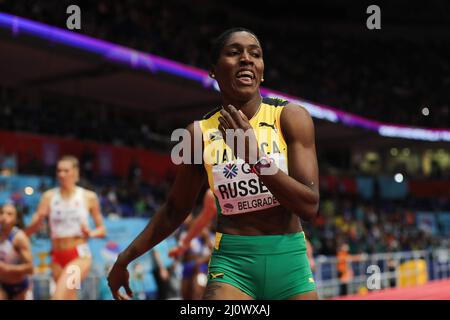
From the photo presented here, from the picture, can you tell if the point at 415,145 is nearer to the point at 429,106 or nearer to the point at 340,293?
the point at 429,106

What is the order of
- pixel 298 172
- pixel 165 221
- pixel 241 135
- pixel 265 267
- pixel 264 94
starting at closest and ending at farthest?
pixel 241 135 < pixel 298 172 < pixel 265 267 < pixel 165 221 < pixel 264 94

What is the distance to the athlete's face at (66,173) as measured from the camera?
22.4 feet

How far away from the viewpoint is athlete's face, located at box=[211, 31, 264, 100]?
270 centimetres

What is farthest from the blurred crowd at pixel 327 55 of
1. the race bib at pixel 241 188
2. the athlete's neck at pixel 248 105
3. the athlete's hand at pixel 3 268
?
the race bib at pixel 241 188

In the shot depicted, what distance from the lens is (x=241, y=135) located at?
7.60 ft

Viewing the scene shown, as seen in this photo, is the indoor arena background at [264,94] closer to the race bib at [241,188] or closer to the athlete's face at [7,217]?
the athlete's face at [7,217]

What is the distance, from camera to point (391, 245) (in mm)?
20953

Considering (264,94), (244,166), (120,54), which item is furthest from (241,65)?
(264,94)

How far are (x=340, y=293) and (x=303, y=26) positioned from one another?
21.5 m

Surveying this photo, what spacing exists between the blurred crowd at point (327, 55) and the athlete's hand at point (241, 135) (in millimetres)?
16485

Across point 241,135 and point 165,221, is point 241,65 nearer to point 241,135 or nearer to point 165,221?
point 241,135

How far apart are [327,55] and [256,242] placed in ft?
97.8

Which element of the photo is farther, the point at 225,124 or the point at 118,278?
the point at 118,278

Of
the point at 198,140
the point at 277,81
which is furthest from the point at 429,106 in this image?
the point at 198,140
